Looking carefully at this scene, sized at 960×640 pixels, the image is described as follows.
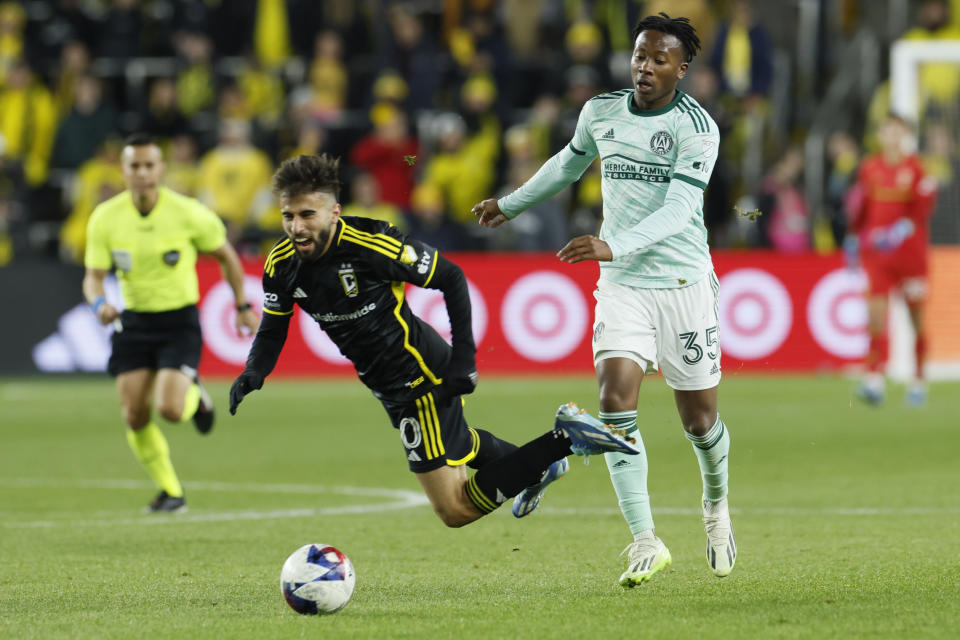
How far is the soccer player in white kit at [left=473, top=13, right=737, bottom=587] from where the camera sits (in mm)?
6305

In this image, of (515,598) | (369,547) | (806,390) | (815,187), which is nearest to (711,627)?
(515,598)

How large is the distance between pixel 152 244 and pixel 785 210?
10.5 m

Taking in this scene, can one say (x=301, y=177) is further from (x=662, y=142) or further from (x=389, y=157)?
(x=389, y=157)

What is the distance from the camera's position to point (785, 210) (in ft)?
61.0

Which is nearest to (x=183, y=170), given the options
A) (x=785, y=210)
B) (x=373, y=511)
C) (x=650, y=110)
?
(x=785, y=210)

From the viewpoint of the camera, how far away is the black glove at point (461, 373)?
6.41m

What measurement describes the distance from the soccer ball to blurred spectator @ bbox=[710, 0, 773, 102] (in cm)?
1459

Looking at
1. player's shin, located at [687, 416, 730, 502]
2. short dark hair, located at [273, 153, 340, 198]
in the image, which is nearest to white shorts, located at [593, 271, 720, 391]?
player's shin, located at [687, 416, 730, 502]

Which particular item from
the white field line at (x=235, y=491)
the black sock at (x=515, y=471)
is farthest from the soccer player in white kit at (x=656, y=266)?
the white field line at (x=235, y=491)

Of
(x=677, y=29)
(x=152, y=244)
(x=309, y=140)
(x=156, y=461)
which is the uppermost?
(x=677, y=29)

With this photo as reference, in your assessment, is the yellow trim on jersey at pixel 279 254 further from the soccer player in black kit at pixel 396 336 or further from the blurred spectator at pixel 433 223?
the blurred spectator at pixel 433 223

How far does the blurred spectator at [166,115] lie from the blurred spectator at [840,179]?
812 cm

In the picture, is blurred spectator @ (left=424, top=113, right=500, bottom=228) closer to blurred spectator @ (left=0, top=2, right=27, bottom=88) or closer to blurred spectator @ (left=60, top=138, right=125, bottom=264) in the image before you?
blurred spectator @ (left=60, top=138, right=125, bottom=264)

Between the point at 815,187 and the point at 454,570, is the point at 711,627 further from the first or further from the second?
the point at 815,187
